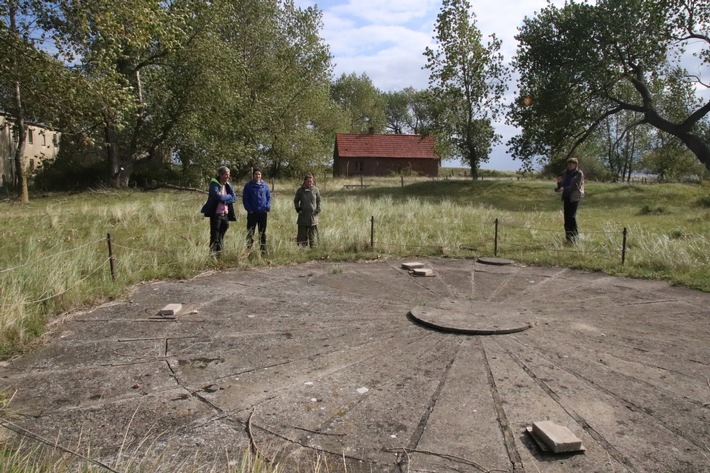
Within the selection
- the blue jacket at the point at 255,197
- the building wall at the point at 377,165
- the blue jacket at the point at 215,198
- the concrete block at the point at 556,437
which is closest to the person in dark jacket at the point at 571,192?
the blue jacket at the point at 255,197

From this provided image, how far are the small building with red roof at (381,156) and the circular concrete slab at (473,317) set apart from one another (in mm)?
48989

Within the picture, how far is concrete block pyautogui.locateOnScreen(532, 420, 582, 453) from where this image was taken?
3202 mm

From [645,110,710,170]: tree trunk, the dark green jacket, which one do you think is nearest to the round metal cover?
the dark green jacket

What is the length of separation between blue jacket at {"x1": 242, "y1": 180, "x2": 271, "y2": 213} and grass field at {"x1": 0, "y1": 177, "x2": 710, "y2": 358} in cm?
63

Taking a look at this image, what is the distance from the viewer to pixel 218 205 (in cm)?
903

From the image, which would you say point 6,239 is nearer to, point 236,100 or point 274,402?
point 274,402

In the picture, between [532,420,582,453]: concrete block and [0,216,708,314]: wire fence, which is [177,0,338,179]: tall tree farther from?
[532,420,582,453]: concrete block

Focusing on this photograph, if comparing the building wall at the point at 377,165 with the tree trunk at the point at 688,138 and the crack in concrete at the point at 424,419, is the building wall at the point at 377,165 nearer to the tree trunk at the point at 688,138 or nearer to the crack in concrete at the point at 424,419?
the tree trunk at the point at 688,138

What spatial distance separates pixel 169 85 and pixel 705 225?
2343cm

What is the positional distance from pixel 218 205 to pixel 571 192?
7.09 m

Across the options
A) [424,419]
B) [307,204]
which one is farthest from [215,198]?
[424,419]

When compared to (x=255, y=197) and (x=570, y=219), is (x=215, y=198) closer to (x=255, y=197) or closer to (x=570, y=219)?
(x=255, y=197)

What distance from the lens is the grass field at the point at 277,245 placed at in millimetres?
6453

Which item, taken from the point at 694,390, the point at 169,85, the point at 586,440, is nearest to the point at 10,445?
the point at 586,440
